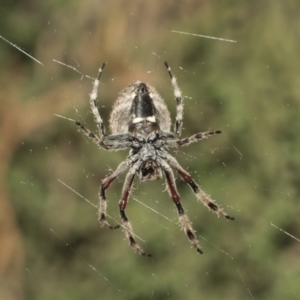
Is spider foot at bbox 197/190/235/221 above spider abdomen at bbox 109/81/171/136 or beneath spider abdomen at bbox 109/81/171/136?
beneath

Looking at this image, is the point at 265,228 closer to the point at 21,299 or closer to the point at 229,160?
the point at 229,160

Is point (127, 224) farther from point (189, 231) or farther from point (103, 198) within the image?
point (189, 231)

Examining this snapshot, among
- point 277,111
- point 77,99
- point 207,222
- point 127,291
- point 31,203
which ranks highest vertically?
point 277,111

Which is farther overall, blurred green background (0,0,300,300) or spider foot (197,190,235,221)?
blurred green background (0,0,300,300)

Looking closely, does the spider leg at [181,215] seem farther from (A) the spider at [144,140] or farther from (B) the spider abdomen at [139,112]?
(B) the spider abdomen at [139,112]

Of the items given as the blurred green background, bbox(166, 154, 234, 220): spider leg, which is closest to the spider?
bbox(166, 154, 234, 220): spider leg

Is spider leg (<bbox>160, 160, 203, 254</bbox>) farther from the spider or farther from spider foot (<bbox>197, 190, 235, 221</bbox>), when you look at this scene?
spider foot (<bbox>197, 190, 235, 221</bbox>)

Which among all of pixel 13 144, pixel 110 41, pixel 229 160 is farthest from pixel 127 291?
pixel 110 41

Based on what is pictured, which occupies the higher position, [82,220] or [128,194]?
[128,194]
